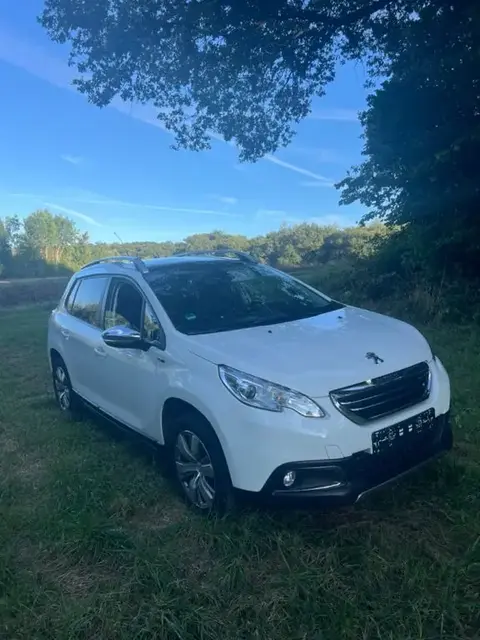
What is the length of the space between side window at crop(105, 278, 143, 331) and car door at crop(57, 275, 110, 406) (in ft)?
0.61

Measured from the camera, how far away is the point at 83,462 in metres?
4.40

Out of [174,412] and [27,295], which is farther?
[27,295]

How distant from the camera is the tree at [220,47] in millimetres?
9688

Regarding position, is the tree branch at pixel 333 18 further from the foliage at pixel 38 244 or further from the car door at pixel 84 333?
the foliage at pixel 38 244

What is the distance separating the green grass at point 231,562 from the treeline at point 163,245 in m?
2.51

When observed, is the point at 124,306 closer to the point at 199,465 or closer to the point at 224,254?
the point at 224,254

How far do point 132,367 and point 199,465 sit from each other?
1.02 meters

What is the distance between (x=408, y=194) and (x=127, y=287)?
23.2 ft

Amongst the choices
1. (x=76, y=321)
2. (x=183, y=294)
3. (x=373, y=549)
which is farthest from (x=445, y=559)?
(x=76, y=321)

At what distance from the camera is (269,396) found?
293cm

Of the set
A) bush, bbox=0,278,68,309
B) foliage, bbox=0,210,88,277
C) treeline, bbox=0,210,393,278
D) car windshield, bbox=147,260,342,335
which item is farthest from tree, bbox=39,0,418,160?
foliage, bbox=0,210,88,277

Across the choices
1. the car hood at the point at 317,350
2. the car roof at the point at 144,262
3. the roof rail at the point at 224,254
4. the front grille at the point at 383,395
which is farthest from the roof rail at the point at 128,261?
the front grille at the point at 383,395

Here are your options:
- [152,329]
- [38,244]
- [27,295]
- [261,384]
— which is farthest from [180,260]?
[38,244]

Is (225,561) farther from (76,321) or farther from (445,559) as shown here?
(76,321)
